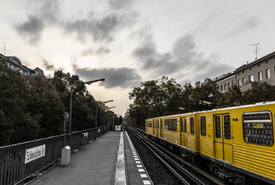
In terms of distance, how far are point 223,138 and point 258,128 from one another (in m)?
2.28

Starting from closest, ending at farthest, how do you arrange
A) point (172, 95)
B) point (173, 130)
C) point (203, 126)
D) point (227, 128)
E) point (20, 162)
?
point (20, 162)
point (227, 128)
point (203, 126)
point (173, 130)
point (172, 95)

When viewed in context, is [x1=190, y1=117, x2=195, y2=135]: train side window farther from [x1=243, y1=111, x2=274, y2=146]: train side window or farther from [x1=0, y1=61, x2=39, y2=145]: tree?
[x1=0, y1=61, x2=39, y2=145]: tree

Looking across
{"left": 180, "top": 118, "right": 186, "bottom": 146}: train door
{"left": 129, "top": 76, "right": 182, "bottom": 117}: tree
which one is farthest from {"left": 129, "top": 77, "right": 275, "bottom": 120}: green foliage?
{"left": 180, "top": 118, "right": 186, "bottom": 146}: train door

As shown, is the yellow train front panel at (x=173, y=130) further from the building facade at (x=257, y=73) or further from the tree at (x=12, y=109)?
the building facade at (x=257, y=73)

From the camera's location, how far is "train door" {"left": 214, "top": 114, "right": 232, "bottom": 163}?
8141 millimetres

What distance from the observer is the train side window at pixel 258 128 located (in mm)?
5979

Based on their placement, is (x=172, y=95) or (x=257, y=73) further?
(x=172, y=95)

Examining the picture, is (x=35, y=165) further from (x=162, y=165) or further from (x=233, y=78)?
(x=233, y=78)

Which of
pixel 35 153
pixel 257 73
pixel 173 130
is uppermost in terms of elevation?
pixel 257 73

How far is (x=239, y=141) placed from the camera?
7.34 m

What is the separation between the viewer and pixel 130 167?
1138cm

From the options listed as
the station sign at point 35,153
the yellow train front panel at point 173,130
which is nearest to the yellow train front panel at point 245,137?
the yellow train front panel at point 173,130

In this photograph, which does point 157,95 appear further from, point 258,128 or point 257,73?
point 258,128

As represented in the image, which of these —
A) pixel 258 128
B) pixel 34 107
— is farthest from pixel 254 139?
pixel 34 107
